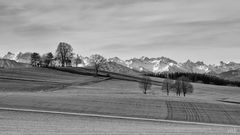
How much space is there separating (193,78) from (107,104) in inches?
6159

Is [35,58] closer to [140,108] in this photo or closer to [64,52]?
[64,52]

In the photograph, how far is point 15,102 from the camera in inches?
1709

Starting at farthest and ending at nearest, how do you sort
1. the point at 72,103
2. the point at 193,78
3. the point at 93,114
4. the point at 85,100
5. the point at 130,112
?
the point at 193,78 < the point at 85,100 < the point at 72,103 < the point at 130,112 < the point at 93,114

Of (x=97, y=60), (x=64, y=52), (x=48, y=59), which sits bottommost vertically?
(x=97, y=60)

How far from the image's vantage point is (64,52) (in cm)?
13475

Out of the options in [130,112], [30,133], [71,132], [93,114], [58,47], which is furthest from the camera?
[58,47]

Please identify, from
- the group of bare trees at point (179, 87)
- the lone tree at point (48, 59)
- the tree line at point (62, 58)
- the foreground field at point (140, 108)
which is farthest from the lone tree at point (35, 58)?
the foreground field at point (140, 108)

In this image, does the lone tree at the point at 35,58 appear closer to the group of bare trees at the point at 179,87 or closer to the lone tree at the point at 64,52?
the lone tree at the point at 64,52

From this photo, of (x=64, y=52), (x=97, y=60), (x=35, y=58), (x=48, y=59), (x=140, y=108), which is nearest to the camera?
(x=140, y=108)

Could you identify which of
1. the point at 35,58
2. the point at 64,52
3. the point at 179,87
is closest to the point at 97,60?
the point at 64,52

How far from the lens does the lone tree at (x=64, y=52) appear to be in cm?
13350

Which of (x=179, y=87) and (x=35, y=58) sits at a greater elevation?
(x=35, y=58)

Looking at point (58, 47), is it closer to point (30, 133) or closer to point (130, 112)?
point (130, 112)

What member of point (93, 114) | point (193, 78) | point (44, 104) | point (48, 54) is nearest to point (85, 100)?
point (44, 104)
